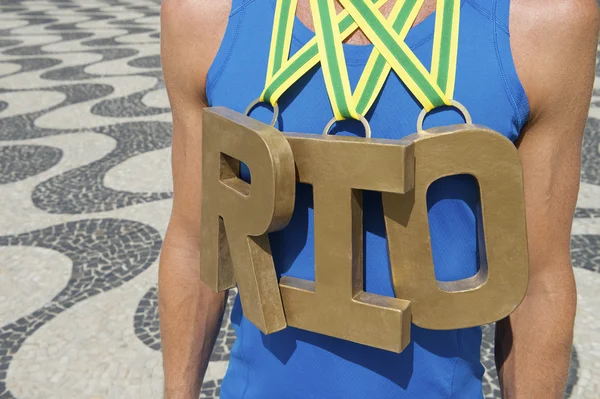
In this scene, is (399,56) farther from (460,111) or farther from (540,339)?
(540,339)

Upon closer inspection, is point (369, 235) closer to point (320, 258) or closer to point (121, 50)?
point (320, 258)

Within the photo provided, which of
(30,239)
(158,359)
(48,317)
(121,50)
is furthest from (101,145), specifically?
(121,50)

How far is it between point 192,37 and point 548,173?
0.41 meters

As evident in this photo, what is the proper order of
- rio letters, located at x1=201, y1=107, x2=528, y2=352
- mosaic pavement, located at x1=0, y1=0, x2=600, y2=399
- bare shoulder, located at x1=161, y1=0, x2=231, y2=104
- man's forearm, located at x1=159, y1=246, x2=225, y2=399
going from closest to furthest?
1. rio letters, located at x1=201, y1=107, x2=528, y2=352
2. bare shoulder, located at x1=161, y1=0, x2=231, y2=104
3. man's forearm, located at x1=159, y1=246, x2=225, y2=399
4. mosaic pavement, located at x1=0, y1=0, x2=600, y2=399

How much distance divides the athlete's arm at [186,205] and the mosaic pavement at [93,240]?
1.24 m

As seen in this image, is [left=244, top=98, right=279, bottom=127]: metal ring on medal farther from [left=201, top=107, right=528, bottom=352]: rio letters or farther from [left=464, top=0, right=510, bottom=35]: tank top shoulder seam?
[left=464, top=0, right=510, bottom=35]: tank top shoulder seam

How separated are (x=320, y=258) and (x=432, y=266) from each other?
112 millimetres

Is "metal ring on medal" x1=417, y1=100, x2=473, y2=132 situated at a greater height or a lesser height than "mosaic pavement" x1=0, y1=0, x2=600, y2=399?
greater

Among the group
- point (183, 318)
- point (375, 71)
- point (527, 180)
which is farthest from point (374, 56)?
point (183, 318)

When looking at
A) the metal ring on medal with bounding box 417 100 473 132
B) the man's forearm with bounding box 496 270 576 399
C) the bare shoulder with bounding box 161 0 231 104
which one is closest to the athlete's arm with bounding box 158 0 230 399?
the bare shoulder with bounding box 161 0 231 104

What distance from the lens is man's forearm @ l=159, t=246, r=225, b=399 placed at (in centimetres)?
85

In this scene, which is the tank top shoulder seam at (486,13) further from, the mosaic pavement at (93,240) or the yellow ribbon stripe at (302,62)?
the mosaic pavement at (93,240)

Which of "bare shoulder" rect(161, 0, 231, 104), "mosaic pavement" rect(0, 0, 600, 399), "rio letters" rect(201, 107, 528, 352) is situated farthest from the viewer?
"mosaic pavement" rect(0, 0, 600, 399)

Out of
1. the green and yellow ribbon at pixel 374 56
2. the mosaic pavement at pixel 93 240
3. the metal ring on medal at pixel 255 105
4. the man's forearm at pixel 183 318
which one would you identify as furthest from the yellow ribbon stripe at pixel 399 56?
the mosaic pavement at pixel 93 240
